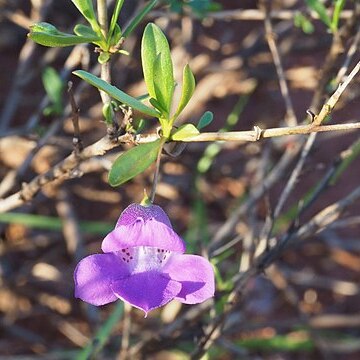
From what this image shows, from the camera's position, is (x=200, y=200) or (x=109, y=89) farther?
(x=200, y=200)

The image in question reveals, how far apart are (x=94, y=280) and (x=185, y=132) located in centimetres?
23

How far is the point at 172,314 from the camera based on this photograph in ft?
6.49

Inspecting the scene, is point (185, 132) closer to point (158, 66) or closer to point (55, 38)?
point (158, 66)

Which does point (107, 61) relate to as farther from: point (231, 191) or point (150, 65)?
point (231, 191)

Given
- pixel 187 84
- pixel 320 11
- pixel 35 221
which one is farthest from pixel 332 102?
pixel 35 221

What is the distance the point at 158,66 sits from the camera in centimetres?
99

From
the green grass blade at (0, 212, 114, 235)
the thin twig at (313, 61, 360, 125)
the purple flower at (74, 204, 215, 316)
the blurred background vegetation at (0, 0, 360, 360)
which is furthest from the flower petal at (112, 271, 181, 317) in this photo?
the green grass blade at (0, 212, 114, 235)

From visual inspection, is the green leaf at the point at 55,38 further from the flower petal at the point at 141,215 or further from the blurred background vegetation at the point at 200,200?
the blurred background vegetation at the point at 200,200

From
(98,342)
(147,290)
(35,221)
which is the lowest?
(98,342)

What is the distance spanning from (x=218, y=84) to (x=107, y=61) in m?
1.38

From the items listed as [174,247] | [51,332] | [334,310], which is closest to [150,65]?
[174,247]

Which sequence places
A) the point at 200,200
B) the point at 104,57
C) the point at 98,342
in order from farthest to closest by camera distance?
the point at 200,200
the point at 98,342
the point at 104,57

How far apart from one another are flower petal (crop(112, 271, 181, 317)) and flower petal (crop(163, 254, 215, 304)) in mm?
11

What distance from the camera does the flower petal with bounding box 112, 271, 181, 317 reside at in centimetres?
97
